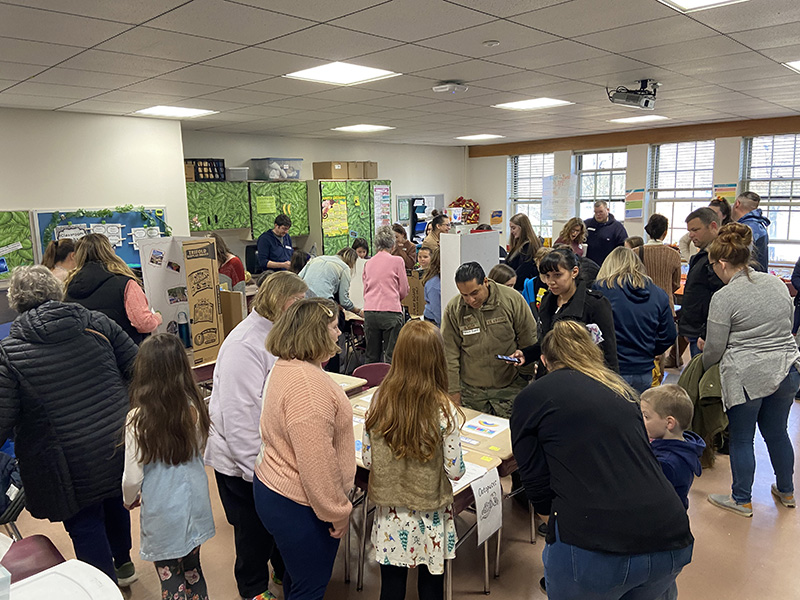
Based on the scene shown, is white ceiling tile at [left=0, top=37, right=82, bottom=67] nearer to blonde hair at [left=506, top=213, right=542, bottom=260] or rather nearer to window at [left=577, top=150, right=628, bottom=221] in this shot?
blonde hair at [left=506, top=213, right=542, bottom=260]

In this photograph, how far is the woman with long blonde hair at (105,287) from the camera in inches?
134

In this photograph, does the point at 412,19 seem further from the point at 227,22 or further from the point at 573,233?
the point at 573,233

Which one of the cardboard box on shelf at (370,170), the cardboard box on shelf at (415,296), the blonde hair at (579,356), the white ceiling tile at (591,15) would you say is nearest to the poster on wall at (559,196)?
the cardboard box on shelf at (370,170)

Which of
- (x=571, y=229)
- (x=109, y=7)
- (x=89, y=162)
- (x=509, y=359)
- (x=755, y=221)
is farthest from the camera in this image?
(x=89, y=162)

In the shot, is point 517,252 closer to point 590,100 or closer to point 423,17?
point 590,100

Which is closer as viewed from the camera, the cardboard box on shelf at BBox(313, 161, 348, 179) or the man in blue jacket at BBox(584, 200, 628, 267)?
the man in blue jacket at BBox(584, 200, 628, 267)

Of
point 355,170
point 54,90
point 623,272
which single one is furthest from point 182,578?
point 355,170

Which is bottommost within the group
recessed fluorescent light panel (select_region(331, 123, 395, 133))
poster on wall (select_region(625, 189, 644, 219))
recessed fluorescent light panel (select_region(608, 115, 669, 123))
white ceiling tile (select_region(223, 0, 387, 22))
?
poster on wall (select_region(625, 189, 644, 219))

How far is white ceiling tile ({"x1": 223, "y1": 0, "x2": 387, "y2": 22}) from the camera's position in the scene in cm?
271

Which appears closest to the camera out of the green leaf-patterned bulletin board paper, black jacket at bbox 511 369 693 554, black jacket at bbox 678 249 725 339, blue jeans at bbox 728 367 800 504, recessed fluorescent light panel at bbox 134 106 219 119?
black jacket at bbox 511 369 693 554

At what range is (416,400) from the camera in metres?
1.96

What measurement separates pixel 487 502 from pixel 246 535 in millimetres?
1077

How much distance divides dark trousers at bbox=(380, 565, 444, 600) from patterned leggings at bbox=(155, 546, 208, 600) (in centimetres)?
77

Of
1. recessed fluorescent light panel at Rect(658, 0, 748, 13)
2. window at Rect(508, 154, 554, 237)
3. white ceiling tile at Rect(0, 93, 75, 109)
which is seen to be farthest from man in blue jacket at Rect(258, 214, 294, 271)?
window at Rect(508, 154, 554, 237)
